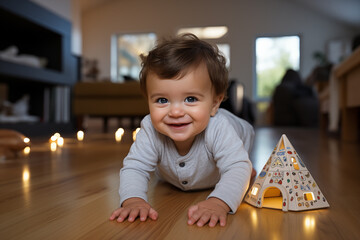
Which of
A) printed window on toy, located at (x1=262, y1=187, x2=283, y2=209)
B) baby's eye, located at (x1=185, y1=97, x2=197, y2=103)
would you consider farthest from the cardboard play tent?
baby's eye, located at (x1=185, y1=97, x2=197, y2=103)

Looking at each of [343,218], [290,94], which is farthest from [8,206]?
[290,94]

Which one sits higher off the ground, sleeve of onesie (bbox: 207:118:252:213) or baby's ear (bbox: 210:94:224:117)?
baby's ear (bbox: 210:94:224:117)

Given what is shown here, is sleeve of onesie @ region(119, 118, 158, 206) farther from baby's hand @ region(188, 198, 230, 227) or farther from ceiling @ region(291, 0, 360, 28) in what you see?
ceiling @ region(291, 0, 360, 28)

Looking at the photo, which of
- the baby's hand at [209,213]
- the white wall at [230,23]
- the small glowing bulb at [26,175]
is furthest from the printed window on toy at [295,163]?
the white wall at [230,23]

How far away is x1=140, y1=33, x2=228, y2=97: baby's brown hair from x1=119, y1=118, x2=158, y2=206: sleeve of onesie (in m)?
0.11

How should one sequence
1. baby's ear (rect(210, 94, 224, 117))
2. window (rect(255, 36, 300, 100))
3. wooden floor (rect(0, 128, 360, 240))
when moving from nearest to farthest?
wooden floor (rect(0, 128, 360, 240)) < baby's ear (rect(210, 94, 224, 117)) < window (rect(255, 36, 300, 100))

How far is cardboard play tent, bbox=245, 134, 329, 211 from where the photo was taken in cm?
68

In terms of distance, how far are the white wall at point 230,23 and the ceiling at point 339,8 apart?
13cm

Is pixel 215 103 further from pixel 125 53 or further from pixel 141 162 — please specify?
pixel 125 53

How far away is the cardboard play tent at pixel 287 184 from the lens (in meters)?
0.68

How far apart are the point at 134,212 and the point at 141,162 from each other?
0.62 ft

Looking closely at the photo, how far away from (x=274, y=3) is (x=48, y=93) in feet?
16.9

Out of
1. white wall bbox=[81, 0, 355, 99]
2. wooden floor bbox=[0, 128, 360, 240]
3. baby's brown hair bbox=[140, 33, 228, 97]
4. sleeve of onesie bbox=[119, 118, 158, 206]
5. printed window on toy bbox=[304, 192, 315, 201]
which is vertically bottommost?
wooden floor bbox=[0, 128, 360, 240]

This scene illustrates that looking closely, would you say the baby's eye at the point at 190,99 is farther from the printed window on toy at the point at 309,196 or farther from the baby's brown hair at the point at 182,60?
the printed window on toy at the point at 309,196
